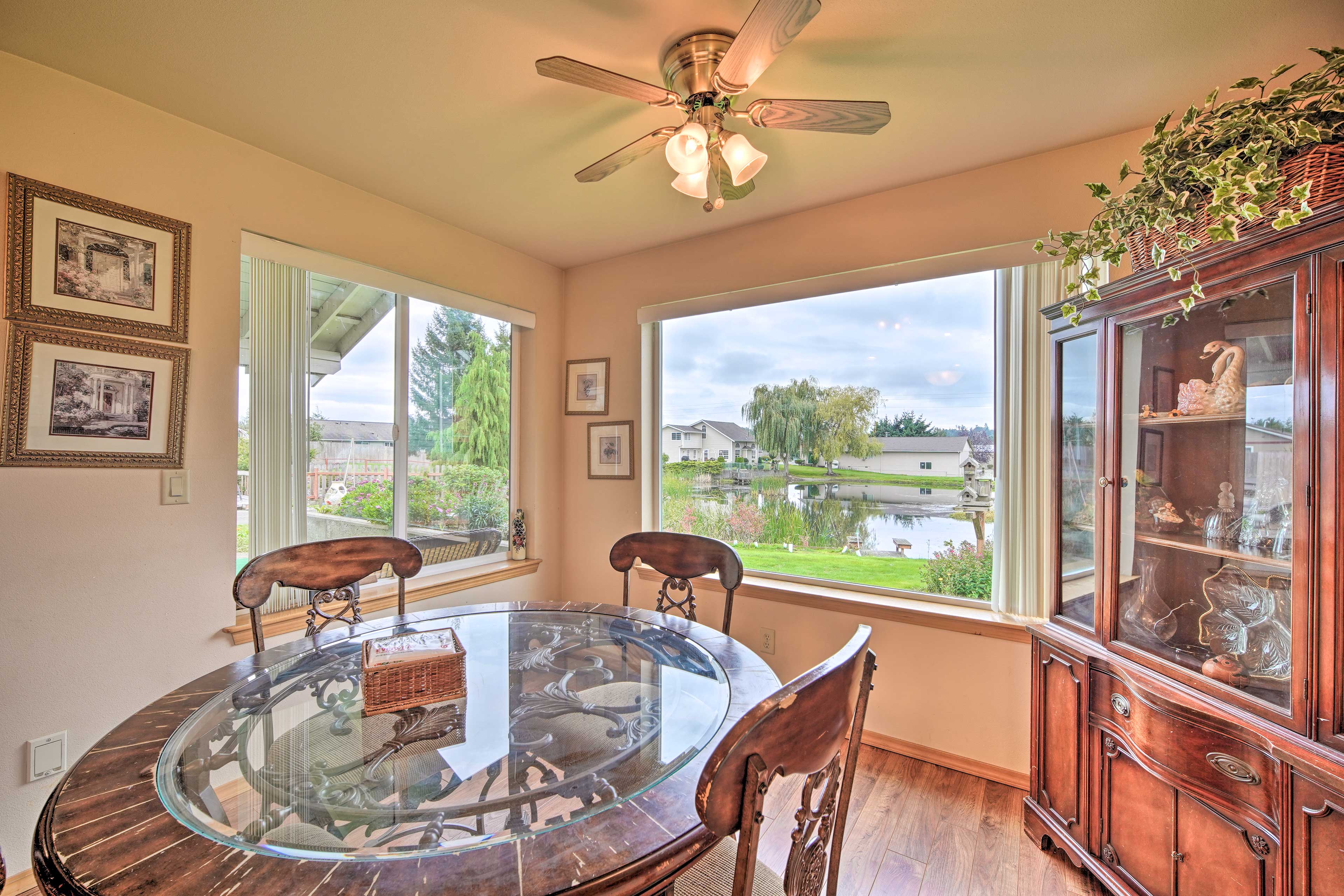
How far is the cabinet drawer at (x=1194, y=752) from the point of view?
119 centimetres

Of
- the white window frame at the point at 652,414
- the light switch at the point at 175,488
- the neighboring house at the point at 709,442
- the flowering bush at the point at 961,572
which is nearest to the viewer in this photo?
the light switch at the point at 175,488

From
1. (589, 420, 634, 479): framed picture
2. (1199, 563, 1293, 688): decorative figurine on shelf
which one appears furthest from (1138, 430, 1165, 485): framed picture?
(589, 420, 634, 479): framed picture

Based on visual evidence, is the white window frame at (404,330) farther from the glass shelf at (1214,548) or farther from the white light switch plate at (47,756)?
the glass shelf at (1214,548)

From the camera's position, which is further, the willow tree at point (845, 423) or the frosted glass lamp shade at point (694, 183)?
the willow tree at point (845, 423)

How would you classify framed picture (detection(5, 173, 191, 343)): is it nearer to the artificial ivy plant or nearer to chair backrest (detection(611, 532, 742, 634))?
chair backrest (detection(611, 532, 742, 634))

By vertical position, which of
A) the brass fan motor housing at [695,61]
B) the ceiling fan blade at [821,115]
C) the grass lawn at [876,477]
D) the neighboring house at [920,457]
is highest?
the brass fan motor housing at [695,61]

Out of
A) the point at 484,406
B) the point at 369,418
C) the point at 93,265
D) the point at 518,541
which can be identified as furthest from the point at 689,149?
the point at 518,541

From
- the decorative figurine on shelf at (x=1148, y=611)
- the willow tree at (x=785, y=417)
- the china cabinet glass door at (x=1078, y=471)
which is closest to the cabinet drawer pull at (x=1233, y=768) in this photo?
the decorative figurine on shelf at (x=1148, y=611)

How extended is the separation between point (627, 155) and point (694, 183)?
271mm

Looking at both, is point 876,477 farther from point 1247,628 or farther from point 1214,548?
point 1247,628

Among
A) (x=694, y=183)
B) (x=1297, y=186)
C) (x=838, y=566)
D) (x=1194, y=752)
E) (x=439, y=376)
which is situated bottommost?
(x=1194, y=752)

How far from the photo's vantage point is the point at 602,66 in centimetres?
163

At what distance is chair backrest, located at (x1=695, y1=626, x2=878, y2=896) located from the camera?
23.4 inches

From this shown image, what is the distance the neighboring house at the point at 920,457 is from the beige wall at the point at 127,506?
2584 millimetres
